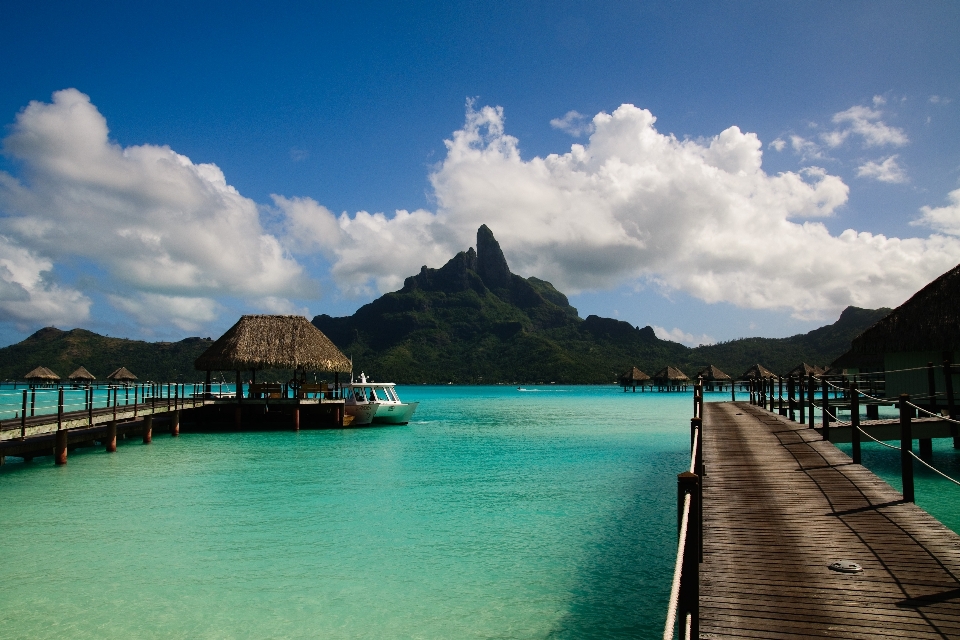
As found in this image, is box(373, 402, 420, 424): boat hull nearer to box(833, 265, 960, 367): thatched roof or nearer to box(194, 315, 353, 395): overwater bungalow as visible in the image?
box(194, 315, 353, 395): overwater bungalow

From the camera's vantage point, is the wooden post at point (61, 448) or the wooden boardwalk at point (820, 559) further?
the wooden post at point (61, 448)

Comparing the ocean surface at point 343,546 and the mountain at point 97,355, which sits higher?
the mountain at point 97,355

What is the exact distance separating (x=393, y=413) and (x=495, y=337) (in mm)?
110898

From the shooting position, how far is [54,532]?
1023 centimetres

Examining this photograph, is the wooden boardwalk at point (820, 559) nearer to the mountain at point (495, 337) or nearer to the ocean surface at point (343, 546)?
the ocean surface at point (343, 546)

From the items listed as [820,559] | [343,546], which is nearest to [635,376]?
[343,546]

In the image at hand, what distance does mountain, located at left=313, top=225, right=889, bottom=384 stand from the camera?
117 m

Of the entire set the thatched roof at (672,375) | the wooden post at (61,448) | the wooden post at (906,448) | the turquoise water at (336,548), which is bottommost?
the turquoise water at (336,548)

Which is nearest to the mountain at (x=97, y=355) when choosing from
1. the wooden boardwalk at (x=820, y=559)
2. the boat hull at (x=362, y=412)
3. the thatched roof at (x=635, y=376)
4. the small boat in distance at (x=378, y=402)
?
the thatched roof at (x=635, y=376)

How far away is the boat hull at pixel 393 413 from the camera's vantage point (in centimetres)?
3158

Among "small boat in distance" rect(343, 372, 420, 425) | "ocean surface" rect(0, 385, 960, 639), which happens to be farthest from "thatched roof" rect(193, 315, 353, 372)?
"ocean surface" rect(0, 385, 960, 639)

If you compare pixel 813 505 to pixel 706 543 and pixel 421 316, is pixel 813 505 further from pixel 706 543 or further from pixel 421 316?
pixel 421 316

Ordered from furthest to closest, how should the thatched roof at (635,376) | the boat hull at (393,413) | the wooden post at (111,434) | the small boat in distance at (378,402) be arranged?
the thatched roof at (635,376) < the boat hull at (393,413) < the small boat in distance at (378,402) < the wooden post at (111,434)

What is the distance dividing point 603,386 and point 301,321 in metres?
116
